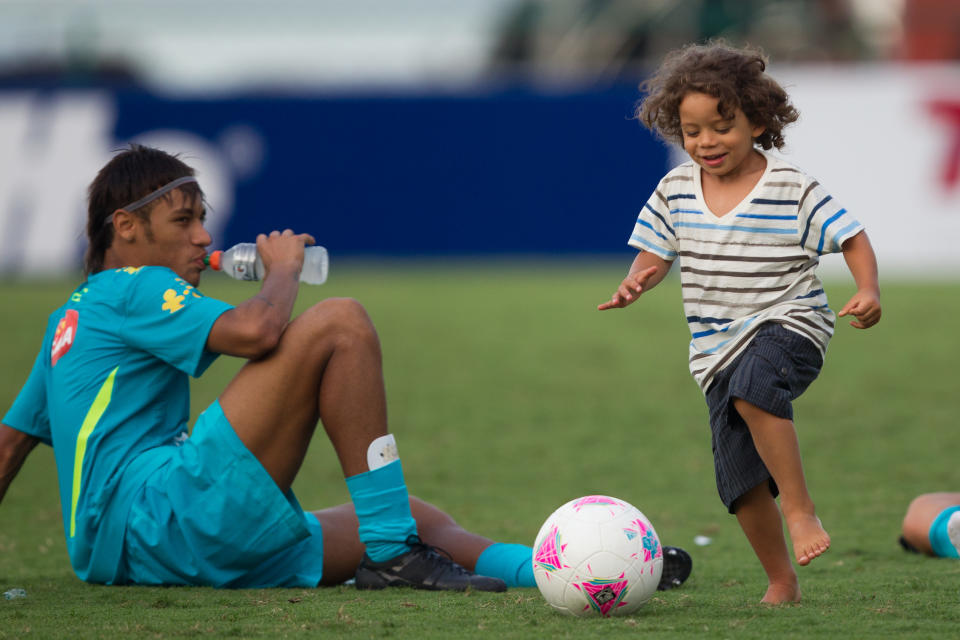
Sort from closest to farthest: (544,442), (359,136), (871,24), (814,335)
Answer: (814,335) < (544,442) < (359,136) < (871,24)

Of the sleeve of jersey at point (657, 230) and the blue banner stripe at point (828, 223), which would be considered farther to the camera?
→ the sleeve of jersey at point (657, 230)

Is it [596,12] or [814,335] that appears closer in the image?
[814,335]

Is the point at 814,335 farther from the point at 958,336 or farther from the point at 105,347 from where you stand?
the point at 958,336

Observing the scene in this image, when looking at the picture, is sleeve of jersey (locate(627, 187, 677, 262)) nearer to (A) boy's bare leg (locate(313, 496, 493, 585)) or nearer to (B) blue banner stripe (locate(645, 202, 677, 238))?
(B) blue banner stripe (locate(645, 202, 677, 238))

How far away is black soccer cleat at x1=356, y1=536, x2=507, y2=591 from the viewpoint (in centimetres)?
345

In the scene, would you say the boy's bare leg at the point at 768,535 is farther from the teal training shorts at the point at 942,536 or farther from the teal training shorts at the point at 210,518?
the teal training shorts at the point at 210,518

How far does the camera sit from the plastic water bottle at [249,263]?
3.80m

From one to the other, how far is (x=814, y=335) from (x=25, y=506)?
360 cm

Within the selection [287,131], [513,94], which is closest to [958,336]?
[513,94]

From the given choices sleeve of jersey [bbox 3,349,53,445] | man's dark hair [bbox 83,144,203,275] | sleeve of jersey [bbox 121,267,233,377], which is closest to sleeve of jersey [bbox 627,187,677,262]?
sleeve of jersey [bbox 121,267,233,377]

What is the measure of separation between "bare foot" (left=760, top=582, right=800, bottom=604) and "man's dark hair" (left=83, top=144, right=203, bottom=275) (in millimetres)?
1988

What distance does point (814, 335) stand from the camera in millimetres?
3201

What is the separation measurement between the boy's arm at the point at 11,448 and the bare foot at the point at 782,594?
214 cm

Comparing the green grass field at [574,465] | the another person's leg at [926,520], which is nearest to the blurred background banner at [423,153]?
the green grass field at [574,465]
